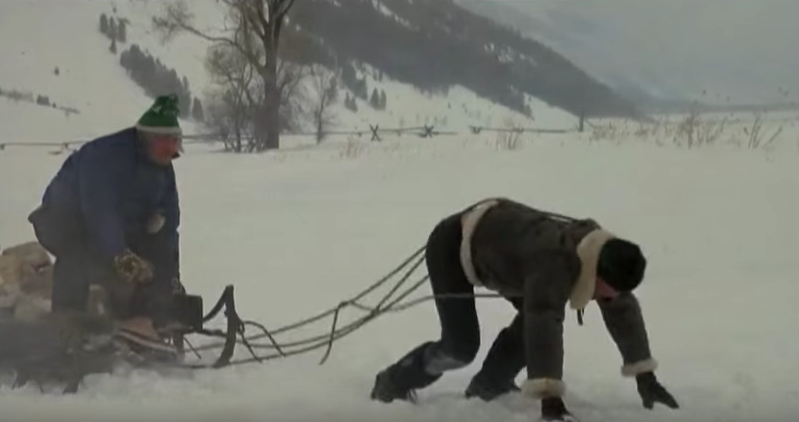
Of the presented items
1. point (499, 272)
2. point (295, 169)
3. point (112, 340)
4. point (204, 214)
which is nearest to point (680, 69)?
point (499, 272)

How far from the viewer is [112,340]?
2.04 meters

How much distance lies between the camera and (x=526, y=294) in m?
1.79

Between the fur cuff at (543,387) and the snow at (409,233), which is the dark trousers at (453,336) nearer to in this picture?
the snow at (409,233)

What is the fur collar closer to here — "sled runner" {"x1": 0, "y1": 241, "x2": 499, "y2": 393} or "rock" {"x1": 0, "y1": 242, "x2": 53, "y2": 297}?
"sled runner" {"x1": 0, "y1": 241, "x2": 499, "y2": 393}

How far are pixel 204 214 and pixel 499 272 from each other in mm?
573

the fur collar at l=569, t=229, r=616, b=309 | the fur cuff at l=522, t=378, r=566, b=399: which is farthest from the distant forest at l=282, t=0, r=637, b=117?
the fur cuff at l=522, t=378, r=566, b=399

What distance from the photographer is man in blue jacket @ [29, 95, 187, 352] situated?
2020 mm

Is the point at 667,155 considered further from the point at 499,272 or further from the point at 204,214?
the point at 204,214

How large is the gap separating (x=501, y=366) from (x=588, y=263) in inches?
11.2

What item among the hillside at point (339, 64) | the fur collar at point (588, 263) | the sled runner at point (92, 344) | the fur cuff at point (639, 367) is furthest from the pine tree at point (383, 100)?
the fur cuff at point (639, 367)

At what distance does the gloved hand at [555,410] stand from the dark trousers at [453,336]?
14 cm

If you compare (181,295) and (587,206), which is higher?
(587,206)

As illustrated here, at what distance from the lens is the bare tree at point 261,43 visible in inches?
82.3

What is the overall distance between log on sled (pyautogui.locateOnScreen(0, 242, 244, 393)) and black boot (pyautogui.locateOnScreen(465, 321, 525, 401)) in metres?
0.43
